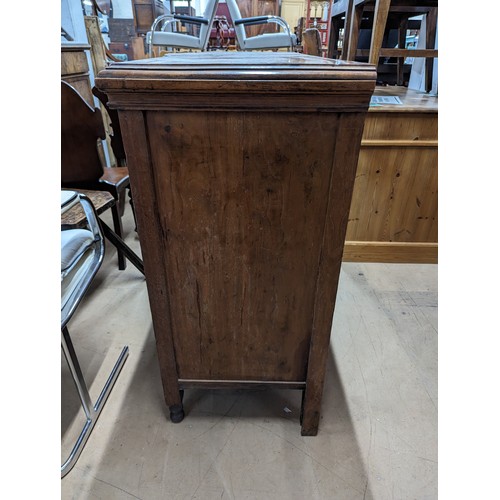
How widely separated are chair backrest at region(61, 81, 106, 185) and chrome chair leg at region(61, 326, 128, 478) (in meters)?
0.90

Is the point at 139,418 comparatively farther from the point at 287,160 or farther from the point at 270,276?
the point at 287,160

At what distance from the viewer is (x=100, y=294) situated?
5.64 feet

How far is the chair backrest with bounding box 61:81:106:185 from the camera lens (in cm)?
140

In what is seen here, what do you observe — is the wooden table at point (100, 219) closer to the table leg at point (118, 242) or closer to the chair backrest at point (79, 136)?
the table leg at point (118, 242)

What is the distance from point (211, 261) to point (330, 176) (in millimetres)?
344

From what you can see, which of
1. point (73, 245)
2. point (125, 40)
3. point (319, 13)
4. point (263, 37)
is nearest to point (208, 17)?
point (263, 37)

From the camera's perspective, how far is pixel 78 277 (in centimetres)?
94

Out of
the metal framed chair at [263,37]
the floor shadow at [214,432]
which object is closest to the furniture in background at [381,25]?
the metal framed chair at [263,37]

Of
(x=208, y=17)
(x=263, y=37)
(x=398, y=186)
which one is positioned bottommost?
(x=398, y=186)

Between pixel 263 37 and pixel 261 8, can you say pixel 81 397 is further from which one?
pixel 261 8

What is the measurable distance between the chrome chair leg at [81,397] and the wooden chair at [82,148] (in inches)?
35.6

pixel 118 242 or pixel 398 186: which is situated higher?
pixel 398 186

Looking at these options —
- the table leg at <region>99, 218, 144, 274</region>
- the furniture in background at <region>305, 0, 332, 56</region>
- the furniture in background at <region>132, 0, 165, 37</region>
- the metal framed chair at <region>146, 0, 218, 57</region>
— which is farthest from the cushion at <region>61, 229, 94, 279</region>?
the furniture in background at <region>305, 0, 332, 56</region>

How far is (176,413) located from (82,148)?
1195 mm
